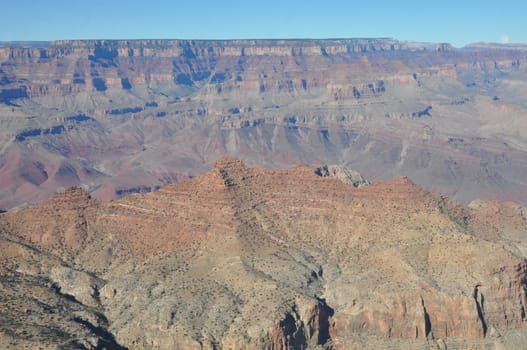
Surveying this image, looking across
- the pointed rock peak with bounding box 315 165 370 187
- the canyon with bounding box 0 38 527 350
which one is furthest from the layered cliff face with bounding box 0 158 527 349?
the pointed rock peak with bounding box 315 165 370 187

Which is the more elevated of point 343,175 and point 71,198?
point 71,198

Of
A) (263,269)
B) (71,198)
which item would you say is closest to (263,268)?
(263,269)

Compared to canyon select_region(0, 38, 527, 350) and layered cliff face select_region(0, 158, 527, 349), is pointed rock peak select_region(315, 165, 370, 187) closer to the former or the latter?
layered cliff face select_region(0, 158, 527, 349)

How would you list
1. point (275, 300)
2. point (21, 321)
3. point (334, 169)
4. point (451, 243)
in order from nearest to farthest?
point (21, 321) → point (275, 300) → point (451, 243) → point (334, 169)

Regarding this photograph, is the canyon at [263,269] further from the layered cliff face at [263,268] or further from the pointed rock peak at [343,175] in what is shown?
the pointed rock peak at [343,175]

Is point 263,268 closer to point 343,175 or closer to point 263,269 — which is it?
point 263,269

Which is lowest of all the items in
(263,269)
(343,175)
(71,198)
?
(263,269)

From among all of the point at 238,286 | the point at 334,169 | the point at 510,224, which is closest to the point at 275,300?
the point at 238,286

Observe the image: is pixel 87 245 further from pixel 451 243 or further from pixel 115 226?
pixel 451 243
